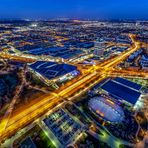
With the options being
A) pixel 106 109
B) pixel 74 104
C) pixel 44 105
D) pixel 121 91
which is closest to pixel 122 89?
pixel 121 91

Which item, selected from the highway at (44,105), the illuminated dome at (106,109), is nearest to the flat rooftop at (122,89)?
the highway at (44,105)

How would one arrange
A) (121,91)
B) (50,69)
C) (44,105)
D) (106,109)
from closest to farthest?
(106,109) < (44,105) < (121,91) < (50,69)

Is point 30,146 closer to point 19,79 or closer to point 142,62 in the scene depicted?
point 19,79

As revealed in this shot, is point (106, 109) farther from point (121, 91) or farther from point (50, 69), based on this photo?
point (50, 69)

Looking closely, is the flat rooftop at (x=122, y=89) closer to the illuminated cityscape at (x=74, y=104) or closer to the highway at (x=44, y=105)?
the illuminated cityscape at (x=74, y=104)

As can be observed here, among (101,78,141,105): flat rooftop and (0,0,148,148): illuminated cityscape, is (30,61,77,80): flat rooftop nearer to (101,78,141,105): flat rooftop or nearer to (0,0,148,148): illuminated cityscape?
(0,0,148,148): illuminated cityscape

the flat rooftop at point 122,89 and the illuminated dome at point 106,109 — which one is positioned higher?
the illuminated dome at point 106,109

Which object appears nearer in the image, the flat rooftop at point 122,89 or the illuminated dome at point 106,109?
the illuminated dome at point 106,109

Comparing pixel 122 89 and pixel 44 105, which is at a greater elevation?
pixel 44 105

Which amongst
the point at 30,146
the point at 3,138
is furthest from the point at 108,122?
the point at 3,138
